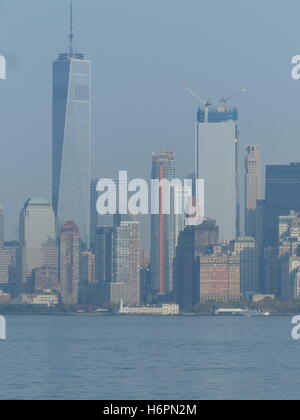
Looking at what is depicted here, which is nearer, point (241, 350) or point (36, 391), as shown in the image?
point (36, 391)

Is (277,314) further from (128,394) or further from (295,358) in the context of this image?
(128,394)

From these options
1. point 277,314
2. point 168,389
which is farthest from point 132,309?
point 168,389

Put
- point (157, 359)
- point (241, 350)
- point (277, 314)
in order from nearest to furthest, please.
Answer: point (157, 359)
point (241, 350)
point (277, 314)

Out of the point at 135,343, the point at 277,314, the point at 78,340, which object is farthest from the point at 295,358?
the point at 277,314

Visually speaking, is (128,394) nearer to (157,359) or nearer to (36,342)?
(157,359)

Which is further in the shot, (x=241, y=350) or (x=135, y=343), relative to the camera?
(x=135, y=343)
